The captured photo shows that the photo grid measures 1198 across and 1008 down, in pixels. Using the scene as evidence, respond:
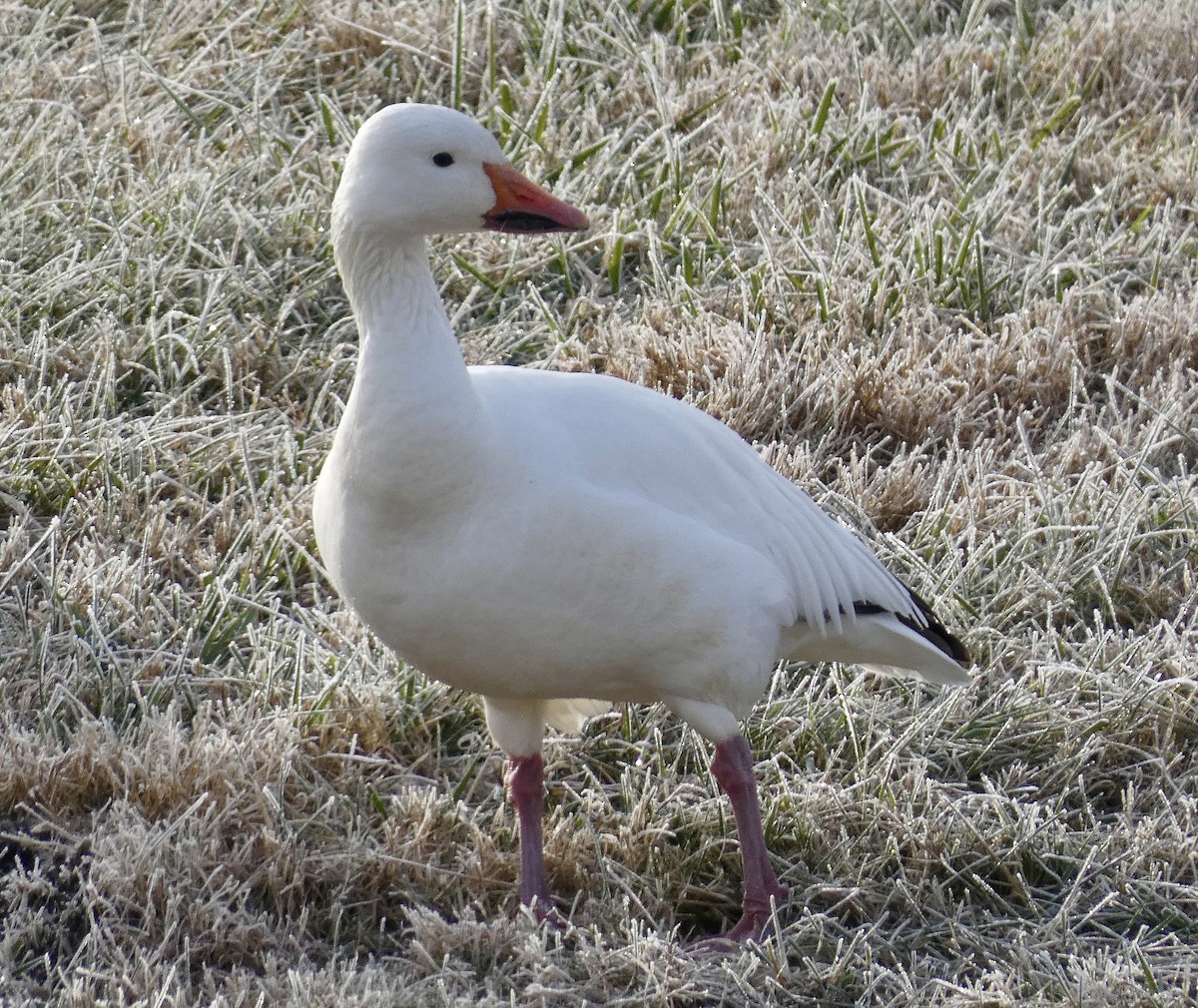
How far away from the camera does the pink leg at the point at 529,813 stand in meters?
3.35

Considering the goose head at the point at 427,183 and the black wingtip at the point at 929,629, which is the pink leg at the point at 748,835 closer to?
the black wingtip at the point at 929,629

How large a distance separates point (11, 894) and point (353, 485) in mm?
1087

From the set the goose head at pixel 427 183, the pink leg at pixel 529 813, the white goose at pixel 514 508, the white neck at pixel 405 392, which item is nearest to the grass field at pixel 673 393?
the pink leg at pixel 529 813

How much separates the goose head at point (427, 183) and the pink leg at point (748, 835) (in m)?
1.06

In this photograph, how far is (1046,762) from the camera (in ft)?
12.1

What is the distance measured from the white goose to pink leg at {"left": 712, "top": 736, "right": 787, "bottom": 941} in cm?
2

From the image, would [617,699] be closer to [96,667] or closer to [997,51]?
[96,667]

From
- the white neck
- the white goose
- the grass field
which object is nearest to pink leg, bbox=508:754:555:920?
the grass field

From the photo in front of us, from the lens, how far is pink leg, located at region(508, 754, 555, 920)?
335 centimetres

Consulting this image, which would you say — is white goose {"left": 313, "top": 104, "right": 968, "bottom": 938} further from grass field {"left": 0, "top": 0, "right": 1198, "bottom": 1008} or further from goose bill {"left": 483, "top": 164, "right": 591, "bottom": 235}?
grass field {"left": 0, "top": 0, "right": 1198, "bottom": 1008}

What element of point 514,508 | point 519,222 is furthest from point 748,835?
point 519,222

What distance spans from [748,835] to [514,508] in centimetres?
90

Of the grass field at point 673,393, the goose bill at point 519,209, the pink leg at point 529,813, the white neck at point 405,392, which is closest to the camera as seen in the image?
the white neck at point 405,392

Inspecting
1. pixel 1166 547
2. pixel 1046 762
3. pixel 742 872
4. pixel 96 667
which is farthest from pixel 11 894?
pixel 1166 547
